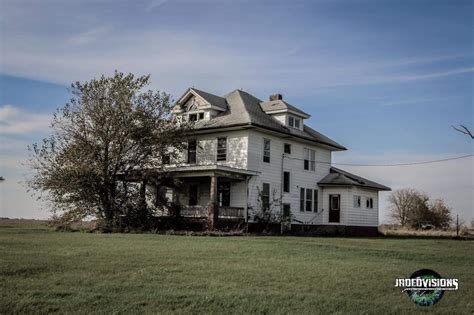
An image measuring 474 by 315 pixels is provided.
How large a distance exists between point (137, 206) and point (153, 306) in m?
Answer: 22.1

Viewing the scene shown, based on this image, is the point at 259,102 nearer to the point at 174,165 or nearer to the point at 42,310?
the point at 174,165

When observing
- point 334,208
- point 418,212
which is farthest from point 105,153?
point 418,212

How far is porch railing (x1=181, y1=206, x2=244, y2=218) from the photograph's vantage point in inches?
1243

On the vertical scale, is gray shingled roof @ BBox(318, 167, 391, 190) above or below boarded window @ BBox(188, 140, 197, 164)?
below

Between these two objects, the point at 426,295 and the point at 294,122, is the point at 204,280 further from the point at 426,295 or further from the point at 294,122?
the point at 294,122

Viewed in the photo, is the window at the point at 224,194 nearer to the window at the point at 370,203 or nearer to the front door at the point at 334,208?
the front door at the point at 334,208

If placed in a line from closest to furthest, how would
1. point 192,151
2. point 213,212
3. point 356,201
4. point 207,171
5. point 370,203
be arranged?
point 213,212
point 207,171
point 192,151
point 356,201
point 370,203

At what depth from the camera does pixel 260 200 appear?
34.2 m

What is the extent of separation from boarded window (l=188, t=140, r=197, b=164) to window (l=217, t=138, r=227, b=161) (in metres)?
2.10

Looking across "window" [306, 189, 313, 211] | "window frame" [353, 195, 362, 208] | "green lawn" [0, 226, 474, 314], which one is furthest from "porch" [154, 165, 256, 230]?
"green lawn" [0, 226, 474, 314]

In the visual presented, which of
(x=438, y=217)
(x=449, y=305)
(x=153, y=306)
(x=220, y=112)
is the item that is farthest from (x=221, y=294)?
(x=438, y=217)

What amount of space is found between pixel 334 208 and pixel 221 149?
1018 cm

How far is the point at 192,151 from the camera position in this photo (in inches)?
1441

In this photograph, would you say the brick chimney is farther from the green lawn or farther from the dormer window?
the green lawn
